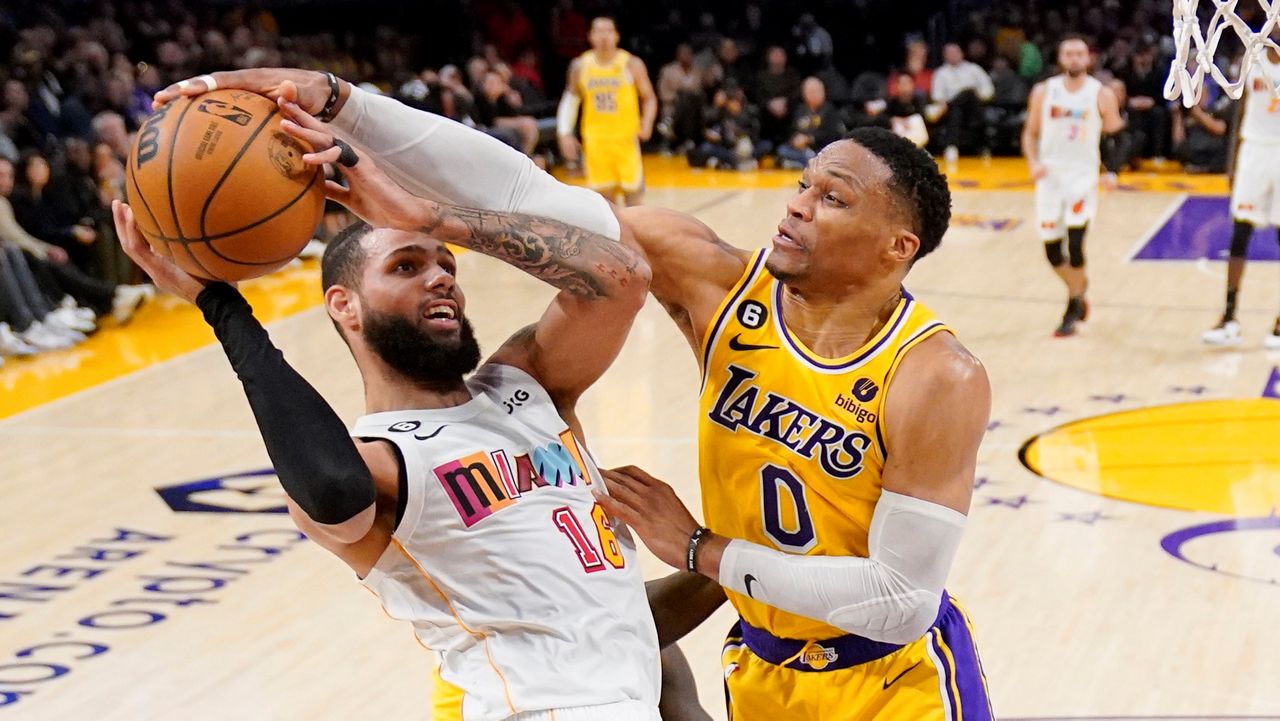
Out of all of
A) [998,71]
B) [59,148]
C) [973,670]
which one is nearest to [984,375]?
[973,670]

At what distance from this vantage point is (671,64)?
20.9 meters

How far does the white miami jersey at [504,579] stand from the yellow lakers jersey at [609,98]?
10428mm

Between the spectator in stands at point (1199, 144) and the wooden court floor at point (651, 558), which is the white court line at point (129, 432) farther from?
the spectator in stands at point (1199, 144)

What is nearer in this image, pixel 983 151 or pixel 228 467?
pixel 228 467

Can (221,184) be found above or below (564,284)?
above

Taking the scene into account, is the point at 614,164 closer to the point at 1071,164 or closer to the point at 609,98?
the point at 609,98

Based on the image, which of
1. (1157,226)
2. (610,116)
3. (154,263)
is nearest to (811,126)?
(1157,226)

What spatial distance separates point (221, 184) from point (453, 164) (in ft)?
1.56

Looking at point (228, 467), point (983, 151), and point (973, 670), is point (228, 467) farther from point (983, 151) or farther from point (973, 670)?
point (983, 151)

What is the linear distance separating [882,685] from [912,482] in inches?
21.4

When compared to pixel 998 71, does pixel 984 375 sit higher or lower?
higher

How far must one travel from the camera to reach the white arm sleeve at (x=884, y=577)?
3223 millimetres

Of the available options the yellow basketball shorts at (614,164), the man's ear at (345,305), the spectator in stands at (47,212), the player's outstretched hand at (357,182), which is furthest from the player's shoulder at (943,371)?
the yellow basketball shorts at (614,164)

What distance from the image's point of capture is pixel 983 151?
19.5 meters
